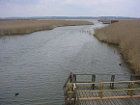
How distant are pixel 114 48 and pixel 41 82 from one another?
2405cm

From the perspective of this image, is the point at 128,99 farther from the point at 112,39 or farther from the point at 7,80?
the point at 112,39

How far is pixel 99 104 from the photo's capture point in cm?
1531

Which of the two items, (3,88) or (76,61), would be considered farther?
(76,61)

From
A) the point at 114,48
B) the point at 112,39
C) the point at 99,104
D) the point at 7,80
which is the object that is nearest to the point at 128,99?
the point at 99,104

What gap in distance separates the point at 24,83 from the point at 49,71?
5.46 metres

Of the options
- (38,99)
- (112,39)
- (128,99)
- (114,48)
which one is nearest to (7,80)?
(38,99)

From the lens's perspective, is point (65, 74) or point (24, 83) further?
point (65, 74)

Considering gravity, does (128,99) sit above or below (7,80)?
above

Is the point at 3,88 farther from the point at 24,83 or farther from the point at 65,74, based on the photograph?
the point at 65,74

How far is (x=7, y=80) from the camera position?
26406 millimetres

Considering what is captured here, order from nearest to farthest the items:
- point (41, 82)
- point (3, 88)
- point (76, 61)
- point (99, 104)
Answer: point (99, 104) < point (3, 88) < point (41, 82) < point (76, 61)

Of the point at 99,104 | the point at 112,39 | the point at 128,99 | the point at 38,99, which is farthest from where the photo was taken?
the point at 112,39

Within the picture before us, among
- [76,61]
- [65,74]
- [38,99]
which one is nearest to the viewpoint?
[38,99]

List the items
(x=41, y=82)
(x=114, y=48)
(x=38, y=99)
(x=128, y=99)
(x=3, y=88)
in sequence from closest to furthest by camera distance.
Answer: (x=128, y=99), (x=38, y=99), (x=3, y=88), (x=41, y=82), (x=114, y=48)
